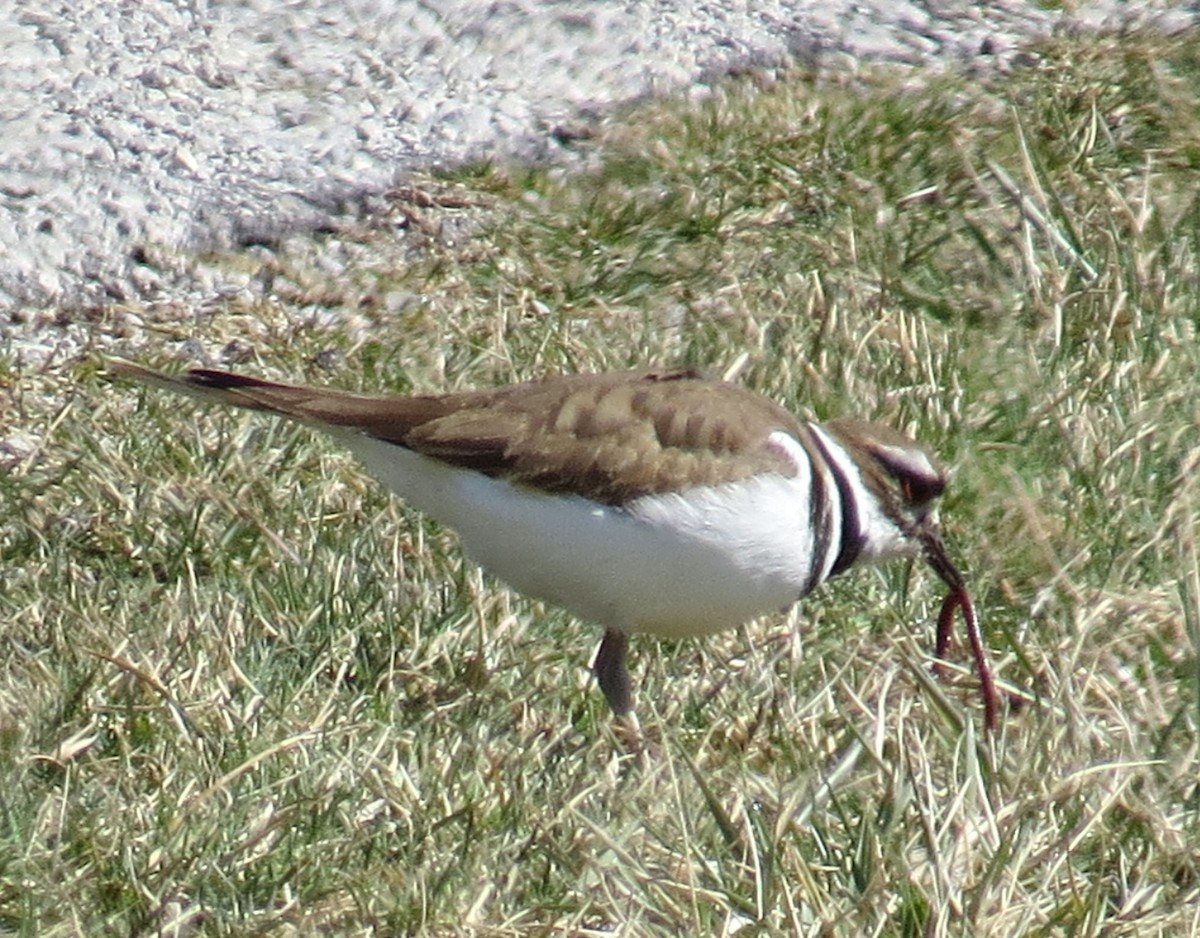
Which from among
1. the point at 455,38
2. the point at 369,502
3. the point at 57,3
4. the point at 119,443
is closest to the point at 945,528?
the point at 369,502

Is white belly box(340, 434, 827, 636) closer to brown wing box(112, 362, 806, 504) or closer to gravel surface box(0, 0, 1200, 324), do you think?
brown wing box(112, 362, 806, 504)

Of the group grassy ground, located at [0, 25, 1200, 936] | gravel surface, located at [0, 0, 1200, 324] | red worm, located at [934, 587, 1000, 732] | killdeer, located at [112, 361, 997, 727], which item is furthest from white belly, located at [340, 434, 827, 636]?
gravel surface, located at [0, 0, 1200, 324]

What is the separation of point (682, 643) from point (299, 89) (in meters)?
3.04

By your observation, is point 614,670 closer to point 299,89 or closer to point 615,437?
point 615,437

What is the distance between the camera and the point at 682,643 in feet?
16.9

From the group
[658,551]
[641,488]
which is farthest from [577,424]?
[658,551]

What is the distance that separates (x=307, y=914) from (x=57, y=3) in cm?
457

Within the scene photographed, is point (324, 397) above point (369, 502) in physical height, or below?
above

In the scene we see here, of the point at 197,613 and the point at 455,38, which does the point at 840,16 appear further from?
the point at 197,613

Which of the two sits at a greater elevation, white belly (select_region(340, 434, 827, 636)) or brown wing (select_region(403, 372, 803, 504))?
brown wing (select_region(403, 372, 803, 504))

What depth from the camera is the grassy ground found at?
3.74 meters

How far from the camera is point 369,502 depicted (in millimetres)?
5508

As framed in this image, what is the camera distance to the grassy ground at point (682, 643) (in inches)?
Answer: 147

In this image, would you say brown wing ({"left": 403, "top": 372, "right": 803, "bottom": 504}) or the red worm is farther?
brown wing ({"left": 403, "top": 372, "right": 803, "bottom": 504})
